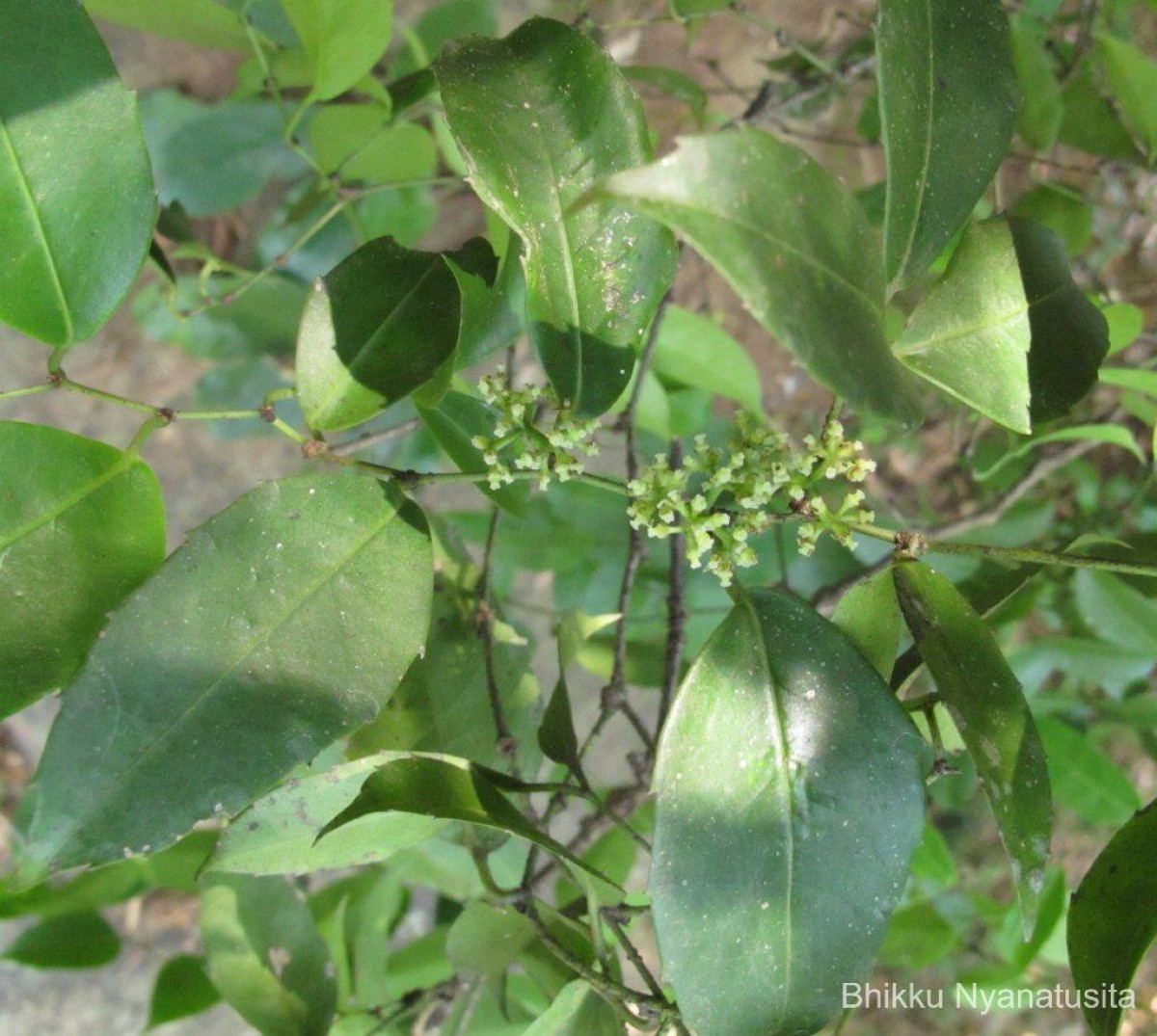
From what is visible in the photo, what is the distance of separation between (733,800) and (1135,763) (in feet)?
8.42

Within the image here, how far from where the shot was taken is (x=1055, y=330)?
0.66m

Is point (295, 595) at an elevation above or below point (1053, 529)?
above

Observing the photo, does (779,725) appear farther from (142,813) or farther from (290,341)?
(290,341)

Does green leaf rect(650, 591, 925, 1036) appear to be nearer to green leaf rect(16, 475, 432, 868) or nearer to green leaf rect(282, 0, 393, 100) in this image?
green leaf rect(16, 475, 432, 868)

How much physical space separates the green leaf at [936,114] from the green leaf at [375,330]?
294 millimetres

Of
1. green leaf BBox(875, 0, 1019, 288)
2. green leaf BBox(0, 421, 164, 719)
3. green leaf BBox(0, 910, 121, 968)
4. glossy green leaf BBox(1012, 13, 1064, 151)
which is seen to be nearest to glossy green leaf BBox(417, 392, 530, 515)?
green leaf BBox(0, 421, 164, 719)

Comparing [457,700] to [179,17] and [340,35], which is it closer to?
[340,35]

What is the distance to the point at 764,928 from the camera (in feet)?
1.93

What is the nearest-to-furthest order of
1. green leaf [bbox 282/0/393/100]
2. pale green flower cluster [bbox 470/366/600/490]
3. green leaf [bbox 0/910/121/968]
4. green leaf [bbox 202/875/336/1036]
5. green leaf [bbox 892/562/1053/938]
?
green leaf [bbox 892/562/1053/938] → pale green flower cluster [bbox 470/366/600/490] → green leaf [bbox 282/0/393/100] → green leaf [bbox 202/875/336/1036] → green leaf [bbox 0/910/121/968]

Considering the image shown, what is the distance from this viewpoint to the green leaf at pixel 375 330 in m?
0.68

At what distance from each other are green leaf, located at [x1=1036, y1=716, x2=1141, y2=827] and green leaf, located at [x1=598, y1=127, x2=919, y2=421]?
0.87 m

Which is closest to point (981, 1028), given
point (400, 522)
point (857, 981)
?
point (857, 981)

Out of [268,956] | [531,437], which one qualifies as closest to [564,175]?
[531,437]

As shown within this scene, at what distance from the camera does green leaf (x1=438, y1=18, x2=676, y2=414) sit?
58cm
